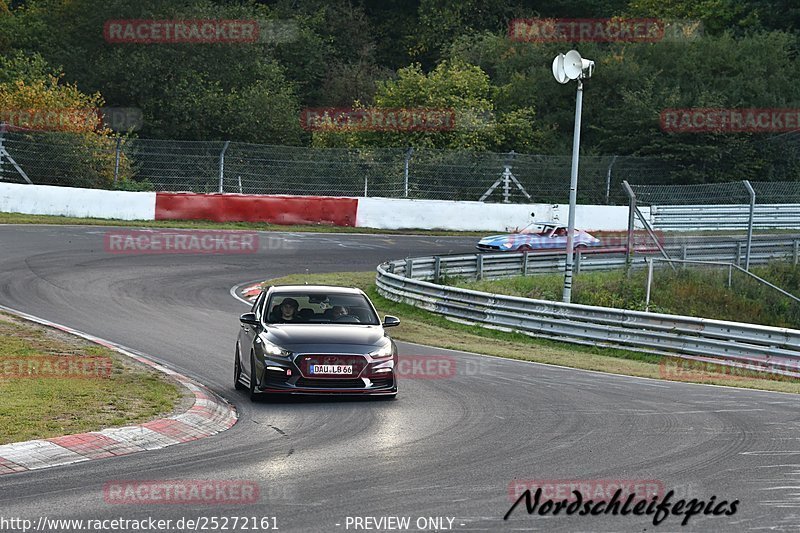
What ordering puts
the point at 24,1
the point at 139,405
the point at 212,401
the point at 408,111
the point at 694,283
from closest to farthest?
the point at 139,405 < the point at 212,401 < the point at 694,283 < the point at 408,111 < the point at 24,1

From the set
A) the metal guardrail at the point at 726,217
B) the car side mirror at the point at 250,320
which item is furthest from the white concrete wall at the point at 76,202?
the car side mirror at the point at 250,320

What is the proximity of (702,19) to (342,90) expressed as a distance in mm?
21356

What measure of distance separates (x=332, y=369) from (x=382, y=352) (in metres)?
0.65

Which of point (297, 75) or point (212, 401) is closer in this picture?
point (212, 401)

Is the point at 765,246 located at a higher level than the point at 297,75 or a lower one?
lower

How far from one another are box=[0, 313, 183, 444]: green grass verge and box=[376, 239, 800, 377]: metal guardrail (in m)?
8.88

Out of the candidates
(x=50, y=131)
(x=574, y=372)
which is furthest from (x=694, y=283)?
(x=50, y=131)

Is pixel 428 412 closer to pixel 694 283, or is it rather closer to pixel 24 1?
pixel 694 283

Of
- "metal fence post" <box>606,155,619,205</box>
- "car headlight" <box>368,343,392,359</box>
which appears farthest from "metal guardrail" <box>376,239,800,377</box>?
"metal fence post" <box>606,155,619,205</box>

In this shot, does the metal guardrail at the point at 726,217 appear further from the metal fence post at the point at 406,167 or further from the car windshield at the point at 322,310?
the car windshield at the point at 322,310

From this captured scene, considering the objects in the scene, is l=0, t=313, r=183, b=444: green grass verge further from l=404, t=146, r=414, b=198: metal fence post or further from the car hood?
l=404, t=146, r=414, b=198: metal fence post

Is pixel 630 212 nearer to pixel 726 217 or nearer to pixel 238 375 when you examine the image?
pixel 238 375

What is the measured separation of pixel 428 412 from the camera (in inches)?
501

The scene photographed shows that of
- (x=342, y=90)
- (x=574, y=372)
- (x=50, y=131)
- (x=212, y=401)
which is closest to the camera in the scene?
(x=212, y=401)
